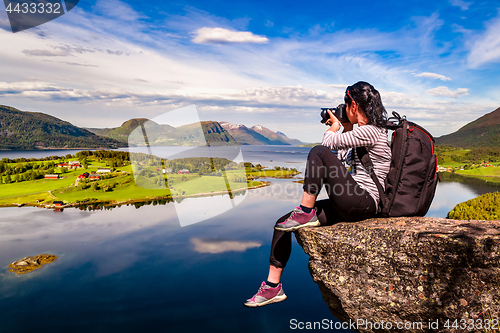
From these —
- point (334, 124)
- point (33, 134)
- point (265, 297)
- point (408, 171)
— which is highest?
point (33, 134)

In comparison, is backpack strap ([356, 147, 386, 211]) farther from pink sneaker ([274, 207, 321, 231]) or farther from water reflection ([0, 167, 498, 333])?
water reflection ([0, 167, 498, 333])

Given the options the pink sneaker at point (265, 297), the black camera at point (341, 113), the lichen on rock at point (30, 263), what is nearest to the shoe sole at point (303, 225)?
the pink sneaker at point (265, 297)

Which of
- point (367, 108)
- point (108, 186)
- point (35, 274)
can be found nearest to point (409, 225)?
point (367, 108)

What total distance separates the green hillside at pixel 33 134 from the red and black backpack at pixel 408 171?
116155mm

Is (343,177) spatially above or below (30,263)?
above

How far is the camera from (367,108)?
2.96 meters

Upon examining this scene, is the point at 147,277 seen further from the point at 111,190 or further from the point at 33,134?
the point at 33,134

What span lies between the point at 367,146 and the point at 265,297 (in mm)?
2150

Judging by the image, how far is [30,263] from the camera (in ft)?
91.0

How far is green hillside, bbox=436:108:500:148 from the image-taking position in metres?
135

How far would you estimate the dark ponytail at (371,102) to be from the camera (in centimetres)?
294

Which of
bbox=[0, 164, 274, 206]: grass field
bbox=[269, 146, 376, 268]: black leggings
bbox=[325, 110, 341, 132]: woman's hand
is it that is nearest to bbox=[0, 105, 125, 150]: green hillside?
bbox=[0, 164, 274, 206]: grass field

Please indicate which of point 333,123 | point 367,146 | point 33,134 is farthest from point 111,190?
point 33,134

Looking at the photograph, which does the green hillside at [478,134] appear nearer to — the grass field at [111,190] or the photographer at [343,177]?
the grass field at [111,190]
